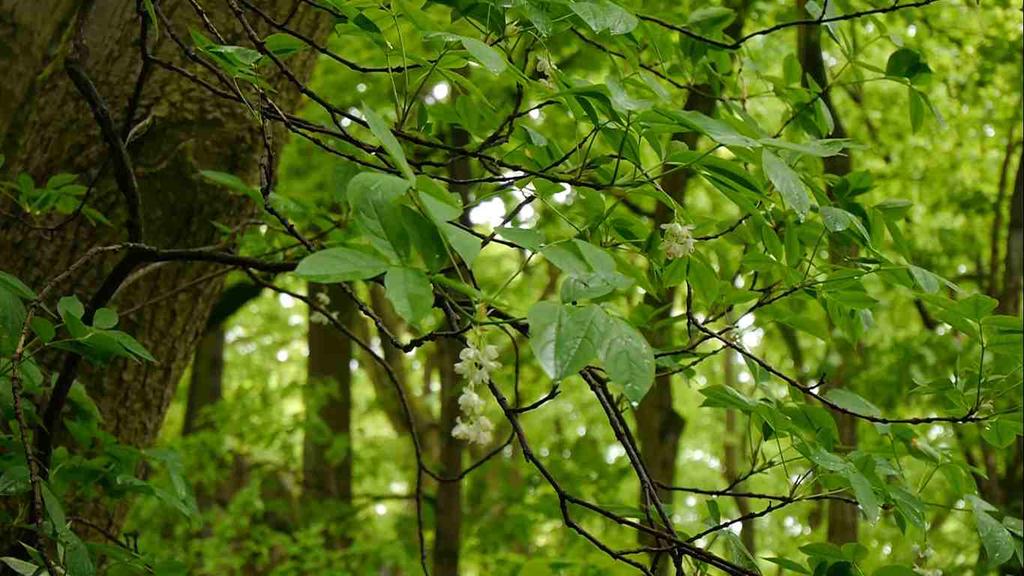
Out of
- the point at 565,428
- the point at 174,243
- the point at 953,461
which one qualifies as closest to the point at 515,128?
the point at 953,461

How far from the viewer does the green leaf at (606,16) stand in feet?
4.20

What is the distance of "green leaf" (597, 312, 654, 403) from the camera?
0.96 m

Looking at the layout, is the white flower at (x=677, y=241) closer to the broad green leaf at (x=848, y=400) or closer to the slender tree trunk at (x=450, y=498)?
the broad green leaf at (x=848, y=400)

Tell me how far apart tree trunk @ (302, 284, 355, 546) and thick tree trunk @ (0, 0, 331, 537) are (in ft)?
11.3

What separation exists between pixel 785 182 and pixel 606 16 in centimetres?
31

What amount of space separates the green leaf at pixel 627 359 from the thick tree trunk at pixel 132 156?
180 centimetres

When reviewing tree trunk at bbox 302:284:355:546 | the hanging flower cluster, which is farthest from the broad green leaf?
tree trunk at bbox 302:284:355:546

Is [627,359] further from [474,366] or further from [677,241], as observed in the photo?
[677,241]

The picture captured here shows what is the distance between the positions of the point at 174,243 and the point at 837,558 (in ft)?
5.94

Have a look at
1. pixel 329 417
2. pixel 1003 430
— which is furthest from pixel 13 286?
pixel 329 417

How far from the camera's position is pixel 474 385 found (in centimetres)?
116

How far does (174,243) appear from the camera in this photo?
265 cm

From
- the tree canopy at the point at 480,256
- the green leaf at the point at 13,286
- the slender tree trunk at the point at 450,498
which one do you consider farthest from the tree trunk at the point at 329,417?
the green leaf at the point at 13,286

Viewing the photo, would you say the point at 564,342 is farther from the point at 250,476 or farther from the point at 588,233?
the point at 250,476
